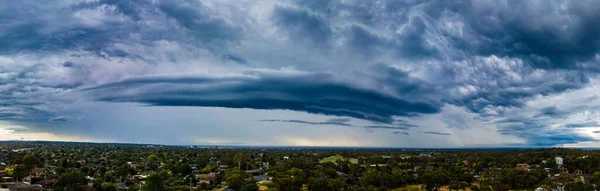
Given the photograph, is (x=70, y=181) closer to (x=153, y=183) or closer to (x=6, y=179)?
(x=153, y=183)

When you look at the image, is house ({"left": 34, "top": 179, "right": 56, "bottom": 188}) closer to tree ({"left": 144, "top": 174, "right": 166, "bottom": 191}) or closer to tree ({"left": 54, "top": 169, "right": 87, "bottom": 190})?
tree ({"left": 54, "top": 169, "right": 87, "bottom": 190})

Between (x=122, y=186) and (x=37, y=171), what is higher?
(x=37, y=171)

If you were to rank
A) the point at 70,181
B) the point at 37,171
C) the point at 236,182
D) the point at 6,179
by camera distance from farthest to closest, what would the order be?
the point at 37,171, the point at 6,179, the point at 236,182, the point at 70,181

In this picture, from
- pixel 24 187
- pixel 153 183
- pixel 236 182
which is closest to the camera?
pixel 153 183

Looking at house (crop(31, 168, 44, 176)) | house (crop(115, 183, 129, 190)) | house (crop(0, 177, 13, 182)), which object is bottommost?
house (crop(115, 183, 129, 190))

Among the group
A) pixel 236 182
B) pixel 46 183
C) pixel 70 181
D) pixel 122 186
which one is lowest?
pixel 122 186

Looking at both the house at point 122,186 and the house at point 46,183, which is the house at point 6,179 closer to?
the house at point 46,183

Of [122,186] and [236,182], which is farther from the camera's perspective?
[122,186]

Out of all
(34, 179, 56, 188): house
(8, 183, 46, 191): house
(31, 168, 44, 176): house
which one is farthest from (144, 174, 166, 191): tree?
(31, 168, 44, 176): house

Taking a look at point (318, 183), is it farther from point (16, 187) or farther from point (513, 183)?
point (16, 187)

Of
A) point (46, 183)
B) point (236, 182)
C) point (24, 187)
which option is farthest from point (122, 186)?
point (236, 182)

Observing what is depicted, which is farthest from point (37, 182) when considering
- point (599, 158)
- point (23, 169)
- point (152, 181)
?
point (599, 158)
